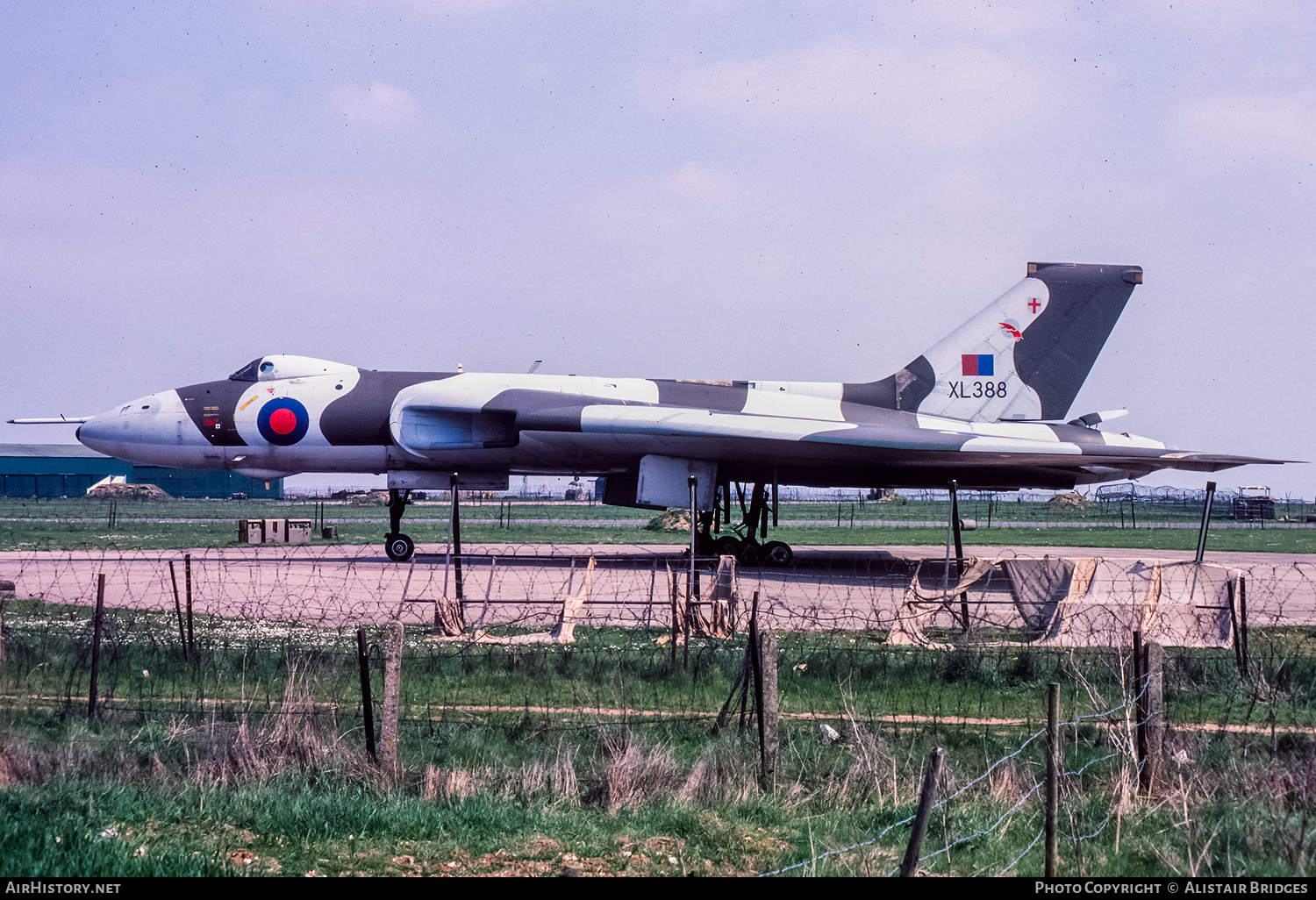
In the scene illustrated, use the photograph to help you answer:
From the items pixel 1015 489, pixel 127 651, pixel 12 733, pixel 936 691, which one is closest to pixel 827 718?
pixel 936 691

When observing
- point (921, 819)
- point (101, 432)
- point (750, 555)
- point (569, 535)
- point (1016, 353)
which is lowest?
point (569, 535)

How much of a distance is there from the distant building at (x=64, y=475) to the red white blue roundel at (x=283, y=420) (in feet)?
235

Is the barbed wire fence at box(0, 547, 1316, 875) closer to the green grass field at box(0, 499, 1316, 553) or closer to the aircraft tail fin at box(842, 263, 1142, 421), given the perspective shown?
the aircraft tail fin at box(842, 263, 1142, 421)

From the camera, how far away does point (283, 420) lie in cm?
2127

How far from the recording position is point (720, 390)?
73.6 feet

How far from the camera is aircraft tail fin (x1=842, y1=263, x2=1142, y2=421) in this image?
75.6ft

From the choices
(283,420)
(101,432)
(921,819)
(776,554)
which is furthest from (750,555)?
(921,819)

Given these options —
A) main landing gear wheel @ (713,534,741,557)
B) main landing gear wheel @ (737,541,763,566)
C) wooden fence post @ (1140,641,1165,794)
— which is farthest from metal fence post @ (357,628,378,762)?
main landing gear wheel @ (737,541,763,566)

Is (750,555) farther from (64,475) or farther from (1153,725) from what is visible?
(64,475)

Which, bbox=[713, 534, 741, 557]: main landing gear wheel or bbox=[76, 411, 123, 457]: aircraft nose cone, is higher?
bbox=[76, 411, 123, 457]: aircraft nose cone

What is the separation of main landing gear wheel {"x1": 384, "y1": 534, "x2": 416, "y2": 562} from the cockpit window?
4766mm

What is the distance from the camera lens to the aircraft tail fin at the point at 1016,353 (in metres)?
23.0

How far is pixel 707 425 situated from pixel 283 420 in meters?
9.03

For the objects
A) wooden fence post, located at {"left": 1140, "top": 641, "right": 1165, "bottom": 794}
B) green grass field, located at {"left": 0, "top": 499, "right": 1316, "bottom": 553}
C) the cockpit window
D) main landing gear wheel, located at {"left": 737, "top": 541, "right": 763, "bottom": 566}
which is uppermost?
the cockpit window
